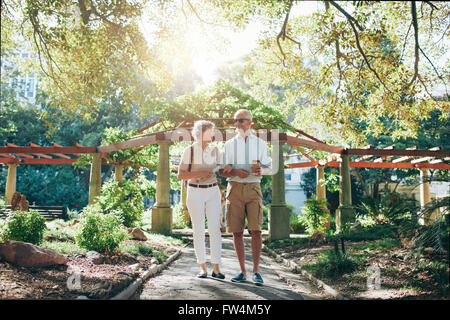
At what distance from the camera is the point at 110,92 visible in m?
9.08

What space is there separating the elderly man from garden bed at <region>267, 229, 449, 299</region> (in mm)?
1370

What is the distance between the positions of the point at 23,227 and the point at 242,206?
13.1ft

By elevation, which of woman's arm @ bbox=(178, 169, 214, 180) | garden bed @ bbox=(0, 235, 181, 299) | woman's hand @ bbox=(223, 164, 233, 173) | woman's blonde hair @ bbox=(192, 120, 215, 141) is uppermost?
woman's blonde hair @ bbox=(192, 120, 215, 141)

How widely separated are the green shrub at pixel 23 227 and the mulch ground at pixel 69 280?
994 millimetres

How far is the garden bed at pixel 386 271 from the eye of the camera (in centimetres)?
442

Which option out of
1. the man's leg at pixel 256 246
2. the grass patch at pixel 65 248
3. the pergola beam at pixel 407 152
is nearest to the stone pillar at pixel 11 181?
the grass patch at pixel 65 248

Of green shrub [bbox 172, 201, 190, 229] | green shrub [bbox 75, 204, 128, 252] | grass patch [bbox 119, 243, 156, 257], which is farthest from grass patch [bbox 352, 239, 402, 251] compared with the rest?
green shrub [bbox 172, 201, 190, 229]

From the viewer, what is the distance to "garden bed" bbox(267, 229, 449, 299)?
4.42 m

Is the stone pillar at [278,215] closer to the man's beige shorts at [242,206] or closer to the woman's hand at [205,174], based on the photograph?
the man's beige shorts at [242,206]

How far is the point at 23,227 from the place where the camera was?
653cm

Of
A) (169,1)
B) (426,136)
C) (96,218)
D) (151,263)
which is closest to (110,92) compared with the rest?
(169,1)

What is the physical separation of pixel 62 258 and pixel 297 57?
716cm

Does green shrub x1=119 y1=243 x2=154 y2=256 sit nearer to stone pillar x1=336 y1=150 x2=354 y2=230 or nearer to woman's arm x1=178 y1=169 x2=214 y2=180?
woman's arm x1=178 y1=169 x2=214 y2=180

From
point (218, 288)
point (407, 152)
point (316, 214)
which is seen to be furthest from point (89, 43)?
Answer: point (407, 152)
